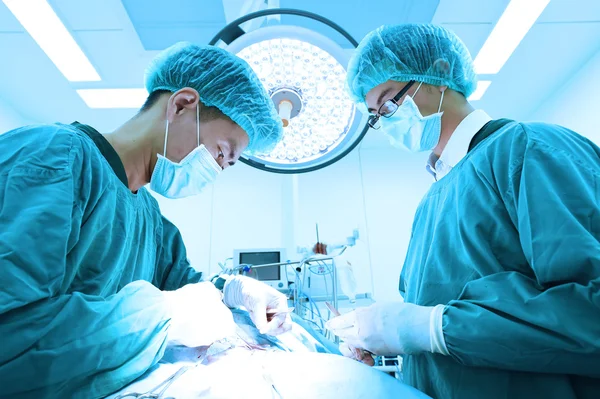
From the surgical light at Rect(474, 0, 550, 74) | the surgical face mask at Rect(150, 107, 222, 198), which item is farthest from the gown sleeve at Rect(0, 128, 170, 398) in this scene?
the surgical light at Rect(474, 0, 550, 74)

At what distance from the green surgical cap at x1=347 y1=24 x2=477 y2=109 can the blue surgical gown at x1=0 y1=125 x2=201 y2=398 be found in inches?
29.3

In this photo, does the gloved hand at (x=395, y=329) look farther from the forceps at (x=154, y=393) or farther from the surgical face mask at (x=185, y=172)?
the surgical face mask at (x=185, y=172)

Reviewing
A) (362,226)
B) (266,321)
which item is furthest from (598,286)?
(362,226)

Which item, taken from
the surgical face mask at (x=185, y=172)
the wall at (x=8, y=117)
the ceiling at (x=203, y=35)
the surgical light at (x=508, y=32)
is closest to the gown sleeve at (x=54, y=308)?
the surgical face mask at (x=185, y=172)

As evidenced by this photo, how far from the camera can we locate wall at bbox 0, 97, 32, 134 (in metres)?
2.62

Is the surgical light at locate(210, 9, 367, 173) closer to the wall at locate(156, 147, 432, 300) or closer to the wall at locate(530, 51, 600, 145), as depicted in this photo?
the wall at locate(156, 147, 432, 300)

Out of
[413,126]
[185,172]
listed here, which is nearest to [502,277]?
[413,126]

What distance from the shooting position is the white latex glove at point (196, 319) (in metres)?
0.76

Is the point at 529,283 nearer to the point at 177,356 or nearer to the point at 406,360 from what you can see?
the point at 406,360

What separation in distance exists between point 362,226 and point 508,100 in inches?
60.8

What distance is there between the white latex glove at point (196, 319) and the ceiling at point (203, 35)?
1.00 m

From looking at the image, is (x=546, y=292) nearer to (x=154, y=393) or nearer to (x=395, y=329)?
(x=395, y=329)

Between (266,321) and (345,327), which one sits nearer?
(345,327)

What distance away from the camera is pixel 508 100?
2.75 m
